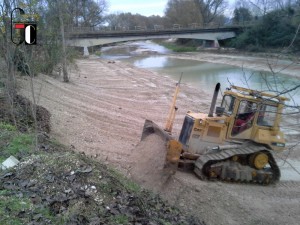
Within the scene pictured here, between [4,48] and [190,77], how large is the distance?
2829 cm

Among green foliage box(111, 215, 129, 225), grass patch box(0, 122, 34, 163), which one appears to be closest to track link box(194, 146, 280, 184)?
grass patch box(0, 122, 34, 163)

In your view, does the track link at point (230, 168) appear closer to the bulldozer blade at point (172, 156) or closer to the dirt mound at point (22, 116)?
the bulldozer blade at point (172, 156)

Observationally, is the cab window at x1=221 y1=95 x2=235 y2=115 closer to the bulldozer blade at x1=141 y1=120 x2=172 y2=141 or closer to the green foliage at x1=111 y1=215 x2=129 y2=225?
the bulldozer blade at x1=141 y1=120 x2=172 y2=141

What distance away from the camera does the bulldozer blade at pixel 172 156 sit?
8.65m

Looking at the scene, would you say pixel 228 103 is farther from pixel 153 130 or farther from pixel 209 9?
pixel 209 9

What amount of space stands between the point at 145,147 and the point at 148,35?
4943cm

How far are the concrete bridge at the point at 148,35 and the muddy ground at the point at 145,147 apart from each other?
1145 inches

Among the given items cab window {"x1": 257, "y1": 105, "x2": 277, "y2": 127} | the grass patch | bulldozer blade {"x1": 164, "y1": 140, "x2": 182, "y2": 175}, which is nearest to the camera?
the grass patch

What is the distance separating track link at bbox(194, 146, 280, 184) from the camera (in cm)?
935

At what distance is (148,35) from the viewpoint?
57750 millimetres

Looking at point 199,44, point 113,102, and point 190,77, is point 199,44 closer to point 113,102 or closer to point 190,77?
point 190,77

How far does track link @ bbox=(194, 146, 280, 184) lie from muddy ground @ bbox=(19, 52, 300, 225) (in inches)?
8.6

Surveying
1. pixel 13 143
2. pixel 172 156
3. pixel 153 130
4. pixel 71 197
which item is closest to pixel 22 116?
pixel 13 143

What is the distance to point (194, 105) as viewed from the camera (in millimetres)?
21281
